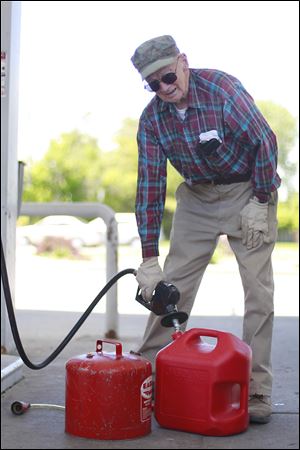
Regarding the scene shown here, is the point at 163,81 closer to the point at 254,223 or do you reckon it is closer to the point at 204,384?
the point at 254,223

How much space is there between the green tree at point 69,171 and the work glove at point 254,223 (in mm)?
34805

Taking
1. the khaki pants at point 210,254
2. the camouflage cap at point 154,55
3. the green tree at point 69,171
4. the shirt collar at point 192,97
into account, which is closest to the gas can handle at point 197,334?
the khaki pants at point 210,254

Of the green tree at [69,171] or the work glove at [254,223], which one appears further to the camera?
the green tree at [69,171]

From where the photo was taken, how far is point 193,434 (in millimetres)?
3537

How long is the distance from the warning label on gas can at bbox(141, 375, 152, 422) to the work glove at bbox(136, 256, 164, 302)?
42cm

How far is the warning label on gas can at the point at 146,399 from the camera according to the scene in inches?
137

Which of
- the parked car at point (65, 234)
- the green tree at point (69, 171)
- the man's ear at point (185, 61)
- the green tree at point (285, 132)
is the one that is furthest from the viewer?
the green tree at point (69, 171)

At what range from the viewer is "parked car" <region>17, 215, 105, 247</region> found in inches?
1046

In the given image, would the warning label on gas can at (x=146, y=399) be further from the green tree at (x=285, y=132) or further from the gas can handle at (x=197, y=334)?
the green tree at (x=285, y=132)

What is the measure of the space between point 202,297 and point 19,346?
656 centimetres

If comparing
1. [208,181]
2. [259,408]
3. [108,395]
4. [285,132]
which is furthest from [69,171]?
[108,395]

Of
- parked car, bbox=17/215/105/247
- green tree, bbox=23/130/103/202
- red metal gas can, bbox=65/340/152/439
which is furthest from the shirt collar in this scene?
green tree, bbox=23/130/103/202

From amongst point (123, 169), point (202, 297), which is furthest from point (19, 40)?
point (123, 169)

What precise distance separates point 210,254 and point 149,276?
438 millimetres
